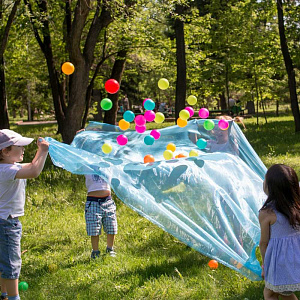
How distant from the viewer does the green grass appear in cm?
413

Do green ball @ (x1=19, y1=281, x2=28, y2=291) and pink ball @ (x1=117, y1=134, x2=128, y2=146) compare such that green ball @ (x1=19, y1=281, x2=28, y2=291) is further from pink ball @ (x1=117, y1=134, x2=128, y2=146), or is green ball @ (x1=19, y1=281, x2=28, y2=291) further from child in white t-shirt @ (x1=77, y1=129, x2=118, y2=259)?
pink ball @ (x1=117, y1=134, x2=128, y2=146)

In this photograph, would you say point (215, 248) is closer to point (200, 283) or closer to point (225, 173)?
point (200, 283)

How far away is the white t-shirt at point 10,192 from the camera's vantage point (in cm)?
364

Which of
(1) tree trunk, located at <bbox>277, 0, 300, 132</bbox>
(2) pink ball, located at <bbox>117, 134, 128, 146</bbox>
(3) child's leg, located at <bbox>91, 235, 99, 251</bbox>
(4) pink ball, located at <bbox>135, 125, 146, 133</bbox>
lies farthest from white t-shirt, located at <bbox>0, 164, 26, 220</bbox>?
(1) tree trunk, located at <bbox>277, 0, 300, 132</bbox>

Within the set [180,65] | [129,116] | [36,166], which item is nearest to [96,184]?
[129,116]

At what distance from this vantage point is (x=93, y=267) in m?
4.79

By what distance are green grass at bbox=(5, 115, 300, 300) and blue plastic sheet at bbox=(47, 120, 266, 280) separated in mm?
438

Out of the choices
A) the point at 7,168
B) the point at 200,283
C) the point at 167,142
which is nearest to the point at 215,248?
the point at 200,283

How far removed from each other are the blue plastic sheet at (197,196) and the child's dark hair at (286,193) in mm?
910

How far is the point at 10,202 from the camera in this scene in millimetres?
3709

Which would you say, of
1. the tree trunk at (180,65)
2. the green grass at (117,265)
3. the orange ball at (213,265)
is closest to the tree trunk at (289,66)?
the tree trunk at (180,65)

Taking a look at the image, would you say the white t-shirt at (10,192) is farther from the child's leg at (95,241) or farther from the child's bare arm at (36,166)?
the child's leg at (95,241)

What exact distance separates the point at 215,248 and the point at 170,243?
1.59 meters

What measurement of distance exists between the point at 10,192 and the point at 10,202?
87 millimetres
